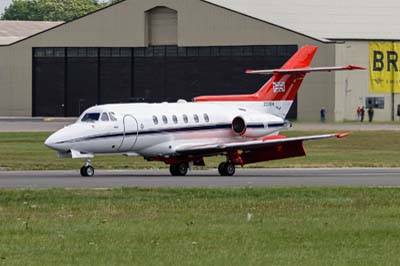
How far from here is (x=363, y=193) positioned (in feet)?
89.5

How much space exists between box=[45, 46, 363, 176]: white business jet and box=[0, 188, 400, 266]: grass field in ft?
29.0

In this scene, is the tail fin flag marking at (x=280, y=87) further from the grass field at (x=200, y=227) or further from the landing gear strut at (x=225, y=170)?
the grass field at (x=200, y=227)

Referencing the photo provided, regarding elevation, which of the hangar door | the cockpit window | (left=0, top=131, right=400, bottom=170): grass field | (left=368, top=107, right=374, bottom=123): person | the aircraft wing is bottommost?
(left=0, top=131, right=400, bottom=170): grass field

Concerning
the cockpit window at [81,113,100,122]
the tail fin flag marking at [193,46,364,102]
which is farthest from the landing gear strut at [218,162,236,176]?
the cockpit window at [81,113,100,122]

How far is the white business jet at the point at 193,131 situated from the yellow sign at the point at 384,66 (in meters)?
54.0

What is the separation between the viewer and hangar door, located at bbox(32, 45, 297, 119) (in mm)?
94375

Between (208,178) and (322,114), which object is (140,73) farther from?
(208,178)

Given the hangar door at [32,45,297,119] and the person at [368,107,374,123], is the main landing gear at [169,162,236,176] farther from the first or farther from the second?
the person at [368,107,374,123]

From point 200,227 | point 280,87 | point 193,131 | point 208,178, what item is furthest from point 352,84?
point 200,227

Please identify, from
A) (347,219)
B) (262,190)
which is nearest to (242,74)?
(262,190)

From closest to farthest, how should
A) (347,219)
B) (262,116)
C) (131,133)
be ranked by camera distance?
(347,219) < (131,133) < (262,116)

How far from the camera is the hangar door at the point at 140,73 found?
9438 cm

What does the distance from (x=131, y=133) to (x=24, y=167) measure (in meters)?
6.32

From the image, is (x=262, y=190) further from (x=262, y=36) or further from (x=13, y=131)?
(x=262, y=36)
